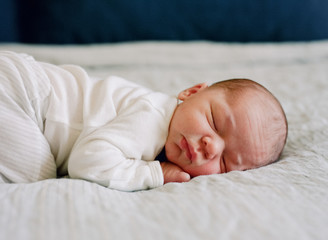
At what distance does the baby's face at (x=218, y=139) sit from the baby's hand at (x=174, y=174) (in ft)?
0.05

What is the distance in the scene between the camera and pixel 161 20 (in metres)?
1.91

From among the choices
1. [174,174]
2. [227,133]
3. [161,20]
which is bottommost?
[174,174]

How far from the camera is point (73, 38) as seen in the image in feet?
6.03

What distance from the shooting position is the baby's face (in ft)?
2.69

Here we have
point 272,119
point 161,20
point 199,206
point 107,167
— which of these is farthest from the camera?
point 161,20

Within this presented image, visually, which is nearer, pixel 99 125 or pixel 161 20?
pixel 99 125

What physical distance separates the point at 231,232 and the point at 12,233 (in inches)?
13.6

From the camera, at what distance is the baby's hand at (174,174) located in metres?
0.80

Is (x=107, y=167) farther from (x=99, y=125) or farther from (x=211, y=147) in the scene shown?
(x=211, y=147)

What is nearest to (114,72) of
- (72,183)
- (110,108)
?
(110,108)

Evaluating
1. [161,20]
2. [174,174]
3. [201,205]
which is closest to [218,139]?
[174,174]

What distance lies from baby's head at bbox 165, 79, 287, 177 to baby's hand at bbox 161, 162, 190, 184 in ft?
0.06

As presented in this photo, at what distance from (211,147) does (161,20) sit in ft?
4.26

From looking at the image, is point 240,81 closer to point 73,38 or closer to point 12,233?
point 12,233
